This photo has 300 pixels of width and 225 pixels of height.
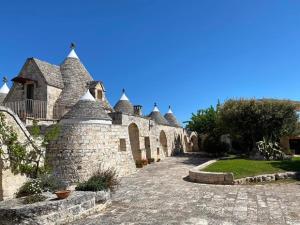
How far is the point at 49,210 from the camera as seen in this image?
8.12 meters

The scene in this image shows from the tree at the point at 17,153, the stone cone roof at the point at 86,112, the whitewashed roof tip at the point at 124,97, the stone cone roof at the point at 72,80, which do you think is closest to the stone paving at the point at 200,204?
the tree at the point at 17,153

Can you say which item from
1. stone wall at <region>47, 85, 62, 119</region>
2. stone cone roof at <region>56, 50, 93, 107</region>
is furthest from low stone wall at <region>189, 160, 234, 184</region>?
stone wall at <region>47, 85, 62, 119</region>

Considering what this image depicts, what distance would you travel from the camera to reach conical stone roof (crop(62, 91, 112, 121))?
52.0ft

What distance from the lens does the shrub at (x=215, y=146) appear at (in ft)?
96.8

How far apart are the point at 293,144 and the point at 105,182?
90.7 ft

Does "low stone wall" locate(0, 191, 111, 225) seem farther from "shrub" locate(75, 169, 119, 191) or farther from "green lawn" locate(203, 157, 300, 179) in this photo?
"green lawn" locate(203, 157, 300, 179)

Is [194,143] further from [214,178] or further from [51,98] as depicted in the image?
[214,178]

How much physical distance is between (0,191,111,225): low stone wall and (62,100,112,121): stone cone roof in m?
6.88

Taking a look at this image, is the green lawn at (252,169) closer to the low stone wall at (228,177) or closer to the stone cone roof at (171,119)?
the low stone wall at (228,177)

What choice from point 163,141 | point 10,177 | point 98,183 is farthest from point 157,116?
point 10,177

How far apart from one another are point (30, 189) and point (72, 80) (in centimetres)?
1127

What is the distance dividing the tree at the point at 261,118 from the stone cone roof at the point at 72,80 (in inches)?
457

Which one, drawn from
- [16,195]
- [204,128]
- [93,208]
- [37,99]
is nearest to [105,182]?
[93,208]

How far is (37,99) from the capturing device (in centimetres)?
1952
